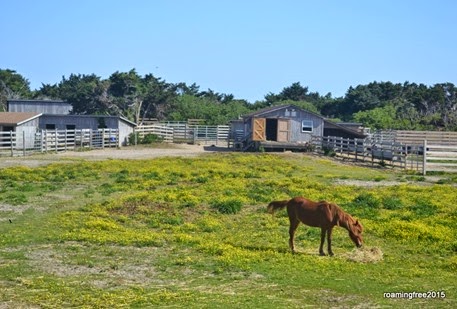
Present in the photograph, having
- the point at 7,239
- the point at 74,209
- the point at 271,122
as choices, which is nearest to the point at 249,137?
the point at 271,122

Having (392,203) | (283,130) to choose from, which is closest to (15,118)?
(283,130)

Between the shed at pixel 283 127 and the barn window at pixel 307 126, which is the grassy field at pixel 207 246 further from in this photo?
the barn window at pixel 307 126

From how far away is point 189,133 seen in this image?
7238 cm

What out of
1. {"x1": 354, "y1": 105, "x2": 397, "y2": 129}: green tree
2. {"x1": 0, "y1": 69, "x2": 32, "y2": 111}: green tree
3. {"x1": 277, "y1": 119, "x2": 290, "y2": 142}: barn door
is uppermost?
{"x1": 0, "y1": 69, "x2": 32, "y2": 111}: green tree

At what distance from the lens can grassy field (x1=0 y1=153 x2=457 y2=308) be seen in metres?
11.3

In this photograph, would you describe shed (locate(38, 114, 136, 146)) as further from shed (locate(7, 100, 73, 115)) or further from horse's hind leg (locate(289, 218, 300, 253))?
horse's hind leg (locate(289, 218, 300, 253))

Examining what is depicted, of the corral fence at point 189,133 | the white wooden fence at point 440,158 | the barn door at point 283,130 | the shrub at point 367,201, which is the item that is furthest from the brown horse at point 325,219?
the corral fence at point 189,133

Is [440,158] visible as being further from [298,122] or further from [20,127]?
[20,127]

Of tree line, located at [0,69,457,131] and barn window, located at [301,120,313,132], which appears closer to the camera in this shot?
barn window, located at [301,120,313,132]

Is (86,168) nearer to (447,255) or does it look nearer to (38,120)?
(447,255)

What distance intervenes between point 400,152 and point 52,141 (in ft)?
80.7

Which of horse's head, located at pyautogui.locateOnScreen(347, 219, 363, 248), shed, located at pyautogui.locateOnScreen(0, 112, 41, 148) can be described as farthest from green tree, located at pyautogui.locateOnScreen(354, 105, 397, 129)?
horse's head, located at pyautogui.locateOnScreen(347, 219, 363, 248)

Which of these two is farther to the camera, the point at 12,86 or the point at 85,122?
the point at 12,86

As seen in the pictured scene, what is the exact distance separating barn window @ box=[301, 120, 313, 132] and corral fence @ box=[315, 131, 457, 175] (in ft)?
10.1
